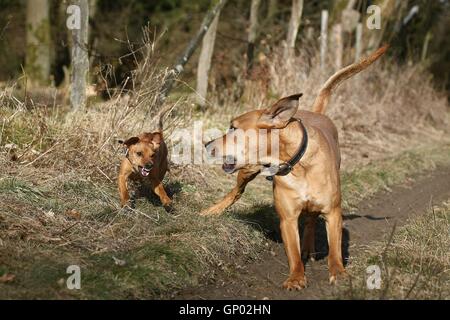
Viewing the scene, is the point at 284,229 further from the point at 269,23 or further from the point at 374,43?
the point at 269,23

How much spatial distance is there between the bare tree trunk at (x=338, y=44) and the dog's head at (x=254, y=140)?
768cm

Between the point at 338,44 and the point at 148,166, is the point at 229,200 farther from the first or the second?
the point at 338,44

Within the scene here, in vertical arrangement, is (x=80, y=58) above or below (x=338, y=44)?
below

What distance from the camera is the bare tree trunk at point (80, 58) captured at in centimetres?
801

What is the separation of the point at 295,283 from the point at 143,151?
6.95ft

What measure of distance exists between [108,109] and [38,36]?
1044 centimetres

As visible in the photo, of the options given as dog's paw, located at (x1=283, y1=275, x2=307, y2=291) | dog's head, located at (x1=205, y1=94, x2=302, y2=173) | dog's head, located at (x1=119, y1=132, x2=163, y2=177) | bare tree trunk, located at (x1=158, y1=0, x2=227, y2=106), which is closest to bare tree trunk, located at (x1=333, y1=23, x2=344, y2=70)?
bare tree trunk, located at (x1=158, y1=0, x2=227, y2=106)

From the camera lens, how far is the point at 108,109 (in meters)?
7.50

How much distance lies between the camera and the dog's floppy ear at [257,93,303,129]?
16.8 ft

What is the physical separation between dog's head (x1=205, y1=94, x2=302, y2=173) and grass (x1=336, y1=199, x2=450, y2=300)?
1135 mm

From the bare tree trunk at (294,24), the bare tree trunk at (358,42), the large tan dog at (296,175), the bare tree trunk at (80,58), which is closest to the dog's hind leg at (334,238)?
the large tan dog at (296,175)

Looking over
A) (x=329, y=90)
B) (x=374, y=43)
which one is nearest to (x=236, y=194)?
(x=329, y=90)

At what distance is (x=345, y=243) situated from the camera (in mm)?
6625

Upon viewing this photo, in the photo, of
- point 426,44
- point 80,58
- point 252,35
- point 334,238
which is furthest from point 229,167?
point 426,44
